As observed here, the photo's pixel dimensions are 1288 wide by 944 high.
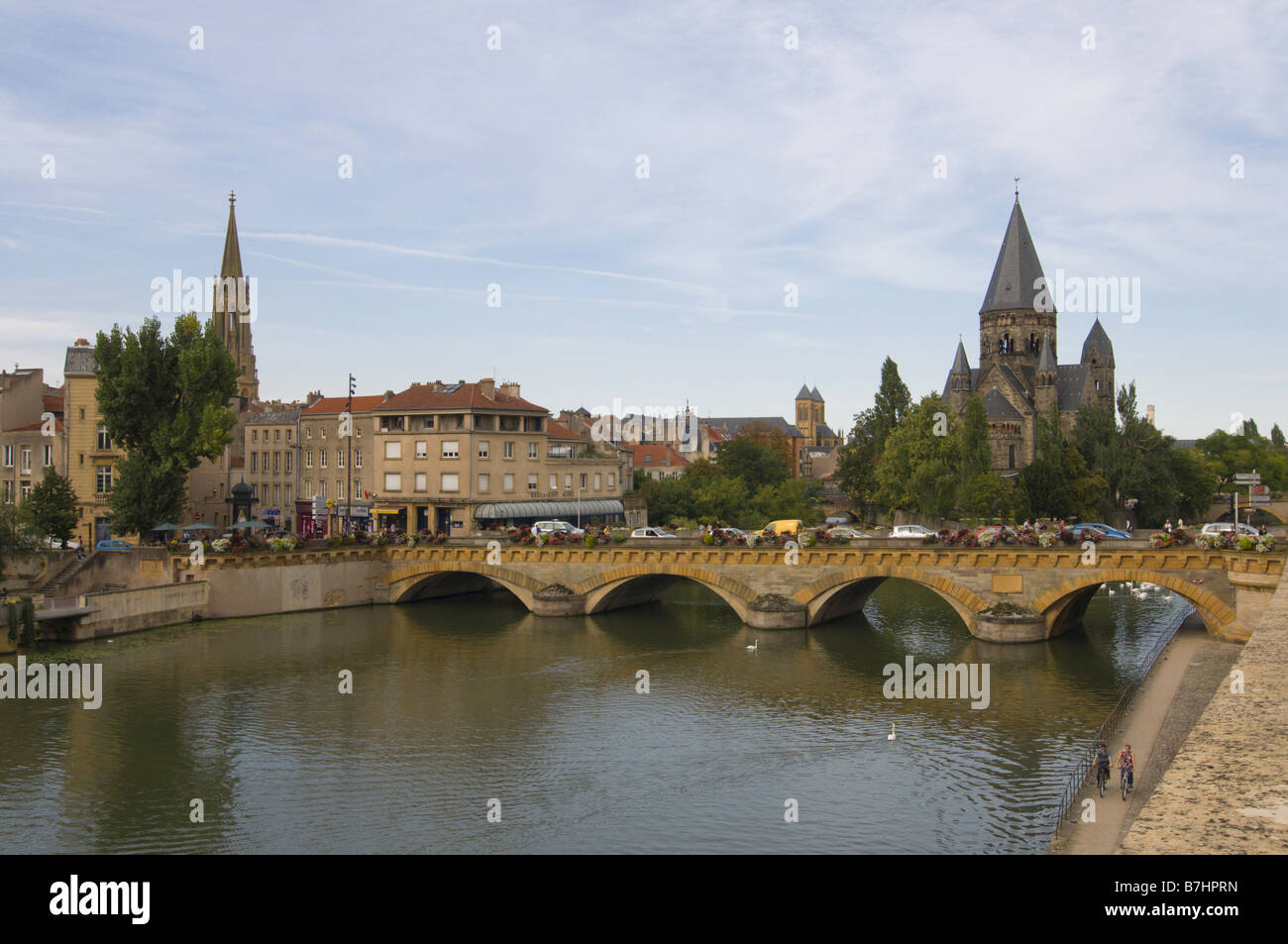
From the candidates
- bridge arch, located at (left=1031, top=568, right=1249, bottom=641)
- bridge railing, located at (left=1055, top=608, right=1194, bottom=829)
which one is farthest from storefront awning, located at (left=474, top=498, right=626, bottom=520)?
bridge railing, located at (left=1055, top=608, right=1194, bottom=829)

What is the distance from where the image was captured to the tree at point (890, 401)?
114 m

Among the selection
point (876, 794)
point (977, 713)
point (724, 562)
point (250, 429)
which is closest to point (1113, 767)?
point (876, 794)

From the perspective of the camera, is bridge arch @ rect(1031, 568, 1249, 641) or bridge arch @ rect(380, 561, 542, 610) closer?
bridge arch @ rect(1031, 568, 1249, 641)

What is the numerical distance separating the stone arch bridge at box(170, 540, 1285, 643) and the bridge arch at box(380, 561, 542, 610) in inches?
3.2

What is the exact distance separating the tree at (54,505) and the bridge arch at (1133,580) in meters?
53.3

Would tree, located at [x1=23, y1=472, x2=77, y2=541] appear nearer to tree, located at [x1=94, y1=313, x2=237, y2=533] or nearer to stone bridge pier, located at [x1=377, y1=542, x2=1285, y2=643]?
tree, located at [x1=94, y1=313, x2=237, y2=533]

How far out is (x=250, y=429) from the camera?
302 feet

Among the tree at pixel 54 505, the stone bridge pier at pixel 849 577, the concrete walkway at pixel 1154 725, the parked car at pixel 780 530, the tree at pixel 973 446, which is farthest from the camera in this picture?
the tree at pixel 973 446

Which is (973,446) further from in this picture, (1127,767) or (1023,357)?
(1127,767)

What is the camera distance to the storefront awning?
77438 mm

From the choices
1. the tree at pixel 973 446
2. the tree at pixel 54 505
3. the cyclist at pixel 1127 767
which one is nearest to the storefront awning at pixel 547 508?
the tree at pixel 54 505

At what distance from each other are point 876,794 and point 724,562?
93.0 ft

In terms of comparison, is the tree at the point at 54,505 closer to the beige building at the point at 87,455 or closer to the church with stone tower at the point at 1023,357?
the beige building at the point at 87,455
